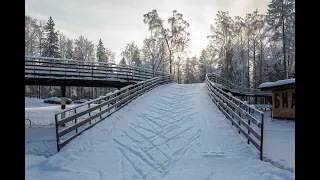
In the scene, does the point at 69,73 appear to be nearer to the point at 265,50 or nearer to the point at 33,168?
the point at 33,168

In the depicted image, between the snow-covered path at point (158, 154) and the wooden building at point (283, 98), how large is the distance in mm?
9155

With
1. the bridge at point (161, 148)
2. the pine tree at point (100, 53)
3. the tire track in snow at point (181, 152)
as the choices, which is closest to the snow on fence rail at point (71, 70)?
the bridge at point (161, 148)

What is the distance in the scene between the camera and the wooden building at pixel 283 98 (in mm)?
19062

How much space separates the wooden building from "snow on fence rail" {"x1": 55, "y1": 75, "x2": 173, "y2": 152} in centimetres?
975

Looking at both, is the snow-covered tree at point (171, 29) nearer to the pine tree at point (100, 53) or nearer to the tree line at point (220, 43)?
the tree line at point (220, 43)

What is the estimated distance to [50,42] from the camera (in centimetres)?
4747

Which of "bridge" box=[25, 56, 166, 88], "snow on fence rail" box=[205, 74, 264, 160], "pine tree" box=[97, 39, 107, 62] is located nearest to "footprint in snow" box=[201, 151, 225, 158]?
"snow on fence rail" box=[205, 74, 264, 160]

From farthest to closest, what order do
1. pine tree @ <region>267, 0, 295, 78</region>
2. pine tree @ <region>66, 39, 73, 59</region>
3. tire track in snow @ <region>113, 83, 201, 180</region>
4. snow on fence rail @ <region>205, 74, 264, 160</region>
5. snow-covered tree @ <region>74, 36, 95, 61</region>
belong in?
snow-covered tree @ <region>74, 36, 95, 61</region>, pine tree @ <region>66, 39, 73, 59</region>, pine tree @ <region>267, 0, 295, 78</region>, snow on fence rail @ <region>205, 74, 264, 160</region>, tire track in snow @ <region>113, 83, 201, 180</region>

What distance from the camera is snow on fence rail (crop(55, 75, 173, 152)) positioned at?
8.74 metres

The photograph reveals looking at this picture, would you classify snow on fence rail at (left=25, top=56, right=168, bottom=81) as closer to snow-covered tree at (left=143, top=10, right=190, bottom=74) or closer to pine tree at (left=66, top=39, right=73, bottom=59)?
snow-covered tree at (left=143, top=10, right=190, bottom=74)

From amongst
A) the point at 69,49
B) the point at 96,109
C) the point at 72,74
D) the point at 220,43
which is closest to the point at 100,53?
the point at 69,49

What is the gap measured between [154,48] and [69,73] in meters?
32.0

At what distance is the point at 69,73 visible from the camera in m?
17.6

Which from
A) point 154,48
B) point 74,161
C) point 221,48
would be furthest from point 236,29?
point 74,161
